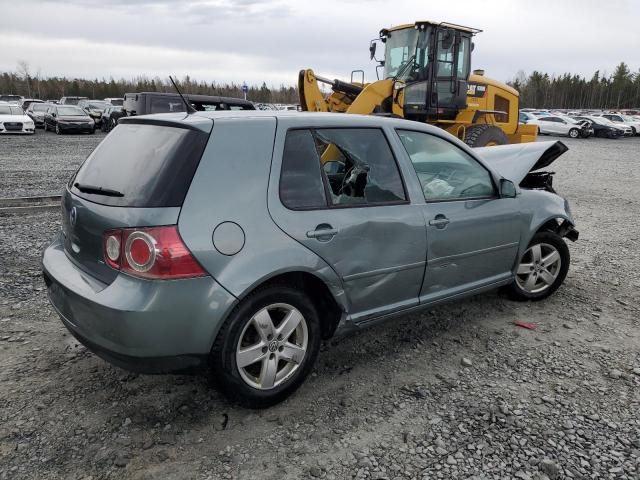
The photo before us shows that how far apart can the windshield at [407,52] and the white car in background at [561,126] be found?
21.7 metres

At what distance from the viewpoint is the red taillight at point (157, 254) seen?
2.46 m

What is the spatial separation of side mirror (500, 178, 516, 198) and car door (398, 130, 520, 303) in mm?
44

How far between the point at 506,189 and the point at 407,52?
8.46 metres

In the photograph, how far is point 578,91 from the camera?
290ft

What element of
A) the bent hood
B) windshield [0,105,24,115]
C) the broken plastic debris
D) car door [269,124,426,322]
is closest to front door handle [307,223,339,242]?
car door [269,124,426,322]

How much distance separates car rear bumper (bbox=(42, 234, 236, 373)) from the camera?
246 centimetres

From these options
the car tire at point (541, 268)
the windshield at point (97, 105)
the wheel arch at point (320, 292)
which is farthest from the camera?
the windshield at point (97, 105)

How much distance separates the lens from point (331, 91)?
12.0m

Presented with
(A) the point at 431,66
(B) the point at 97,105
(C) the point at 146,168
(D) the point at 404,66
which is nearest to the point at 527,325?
(C) the point at 146,168

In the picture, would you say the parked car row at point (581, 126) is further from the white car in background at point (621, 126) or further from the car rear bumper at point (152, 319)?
the car rear bumper at point (152, 319)

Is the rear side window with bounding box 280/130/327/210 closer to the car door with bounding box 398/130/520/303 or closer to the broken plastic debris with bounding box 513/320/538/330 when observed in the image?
the car door with bounding box 398/130/520/303

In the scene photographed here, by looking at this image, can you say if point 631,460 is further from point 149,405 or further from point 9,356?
point 9,356

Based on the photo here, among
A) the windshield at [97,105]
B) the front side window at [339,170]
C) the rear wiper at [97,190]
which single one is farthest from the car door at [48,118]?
the front side window at [339,170]

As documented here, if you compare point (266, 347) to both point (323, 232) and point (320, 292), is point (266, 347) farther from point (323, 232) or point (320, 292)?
point (323, 232)
